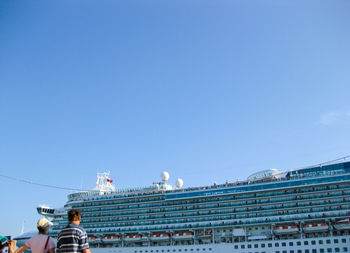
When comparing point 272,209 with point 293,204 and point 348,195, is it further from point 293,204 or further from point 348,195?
point 348,195

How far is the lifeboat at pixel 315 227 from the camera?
149ft

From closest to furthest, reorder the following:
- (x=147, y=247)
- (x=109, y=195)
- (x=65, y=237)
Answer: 1. (x=65, y=237)
2. (x=147, y=247)
3. (x=109, y=195)

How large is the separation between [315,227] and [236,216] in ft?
40.3

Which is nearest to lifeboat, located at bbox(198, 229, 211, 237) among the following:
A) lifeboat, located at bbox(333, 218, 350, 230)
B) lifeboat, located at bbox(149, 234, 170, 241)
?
lifeboat, located at bbox(149, 234, 170, 241)

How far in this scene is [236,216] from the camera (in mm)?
53031

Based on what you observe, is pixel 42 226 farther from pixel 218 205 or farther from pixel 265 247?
pixel 218 205

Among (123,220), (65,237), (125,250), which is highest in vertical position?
(65,237)

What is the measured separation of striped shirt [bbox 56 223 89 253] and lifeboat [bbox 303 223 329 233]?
1840 inches

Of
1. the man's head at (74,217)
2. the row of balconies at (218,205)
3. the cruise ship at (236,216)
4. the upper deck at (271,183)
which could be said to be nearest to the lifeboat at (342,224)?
the cruise ship at (236,216)

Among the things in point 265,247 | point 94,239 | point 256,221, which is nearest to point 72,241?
point 265,247

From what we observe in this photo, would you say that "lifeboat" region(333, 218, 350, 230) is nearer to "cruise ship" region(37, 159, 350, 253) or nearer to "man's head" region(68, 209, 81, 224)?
"cruise ship" region(37, 159, 350, 253)

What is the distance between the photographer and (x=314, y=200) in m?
49.8

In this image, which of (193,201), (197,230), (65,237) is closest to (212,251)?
(197,230)

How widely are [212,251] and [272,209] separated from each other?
11.8m
